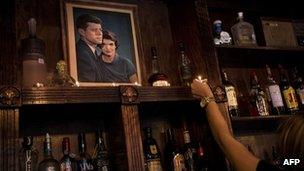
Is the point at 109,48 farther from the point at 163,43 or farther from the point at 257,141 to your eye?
the point at 257,141

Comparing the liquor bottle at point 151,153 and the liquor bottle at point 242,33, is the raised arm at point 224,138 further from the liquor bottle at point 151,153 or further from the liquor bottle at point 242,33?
the liquor bottle at point 242,33

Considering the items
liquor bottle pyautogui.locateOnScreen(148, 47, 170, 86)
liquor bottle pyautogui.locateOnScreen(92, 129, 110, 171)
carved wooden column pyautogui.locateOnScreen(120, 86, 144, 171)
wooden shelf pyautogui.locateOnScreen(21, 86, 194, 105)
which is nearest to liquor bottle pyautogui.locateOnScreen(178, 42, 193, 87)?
liquor bottle pyautogui.locateOnScreen(148, 47, 170, 86)

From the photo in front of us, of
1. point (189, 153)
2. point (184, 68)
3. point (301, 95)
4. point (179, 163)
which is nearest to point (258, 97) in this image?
point (301, 95)

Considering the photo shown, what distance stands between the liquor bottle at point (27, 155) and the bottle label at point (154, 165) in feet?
1.78

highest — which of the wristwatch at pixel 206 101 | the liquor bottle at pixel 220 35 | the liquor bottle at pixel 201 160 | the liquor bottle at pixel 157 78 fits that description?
the liquor bottle at pixel 220 35

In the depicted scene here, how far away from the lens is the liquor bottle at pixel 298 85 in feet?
7.64

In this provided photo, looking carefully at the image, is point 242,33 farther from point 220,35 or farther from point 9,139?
point 9,139

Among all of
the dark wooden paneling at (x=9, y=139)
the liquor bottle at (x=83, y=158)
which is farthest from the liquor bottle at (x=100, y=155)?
the dark wooden paneling at (x=9, y=139)

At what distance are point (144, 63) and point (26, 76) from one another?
0.68 metres

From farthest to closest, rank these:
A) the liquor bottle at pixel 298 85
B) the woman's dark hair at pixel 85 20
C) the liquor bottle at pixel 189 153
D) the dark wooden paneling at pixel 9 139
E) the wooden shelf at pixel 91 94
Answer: the liquor bottle at pixel 298 85 < the woman's dark hair at pixel 85 20 < the liquor bottle at pixel 189 153 < the wooden shelf at pixel 91 94 < the dark wooden paneling at pixel 9 139

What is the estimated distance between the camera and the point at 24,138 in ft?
5.32

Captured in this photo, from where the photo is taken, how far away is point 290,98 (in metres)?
2.29

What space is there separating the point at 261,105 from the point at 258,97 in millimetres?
65

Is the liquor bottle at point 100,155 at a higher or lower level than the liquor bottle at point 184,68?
lower
